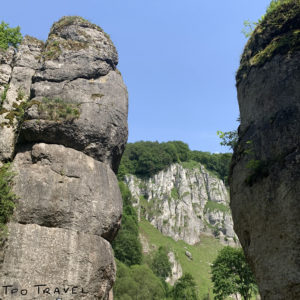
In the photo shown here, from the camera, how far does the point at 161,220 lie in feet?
315

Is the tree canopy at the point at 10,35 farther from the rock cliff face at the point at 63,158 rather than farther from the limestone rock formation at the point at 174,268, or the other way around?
the limestone rock formation at the point at 174,268

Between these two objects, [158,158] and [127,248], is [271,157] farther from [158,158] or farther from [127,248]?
[158,158]

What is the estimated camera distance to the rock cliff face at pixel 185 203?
96.7 m

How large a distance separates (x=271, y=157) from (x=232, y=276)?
99.8 feet

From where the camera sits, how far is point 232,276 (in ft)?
125

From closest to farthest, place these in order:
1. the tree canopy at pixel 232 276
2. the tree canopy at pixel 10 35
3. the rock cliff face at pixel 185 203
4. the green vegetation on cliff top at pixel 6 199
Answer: the green vegetation on cliff top at pixel 6 199
the tree canopy at pixel 10 35
the tree canopy at pixel 232 276
the rock cliff face at pixel 185 203

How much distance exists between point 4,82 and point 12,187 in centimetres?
760

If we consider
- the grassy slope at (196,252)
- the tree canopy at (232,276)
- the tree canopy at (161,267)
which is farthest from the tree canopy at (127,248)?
the tree canopy at (232,276)

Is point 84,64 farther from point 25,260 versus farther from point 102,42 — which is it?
point 25,260

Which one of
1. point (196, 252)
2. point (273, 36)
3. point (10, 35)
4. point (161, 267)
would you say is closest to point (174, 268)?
point (161, 267)

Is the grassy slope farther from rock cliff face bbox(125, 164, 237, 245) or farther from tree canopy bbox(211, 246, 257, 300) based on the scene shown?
tree canopy bbox(211, 246, 257, 300)

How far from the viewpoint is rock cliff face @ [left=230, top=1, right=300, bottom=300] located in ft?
32.6

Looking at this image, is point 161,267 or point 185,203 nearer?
point 161,267

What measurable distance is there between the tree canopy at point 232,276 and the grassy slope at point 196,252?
20.2m
